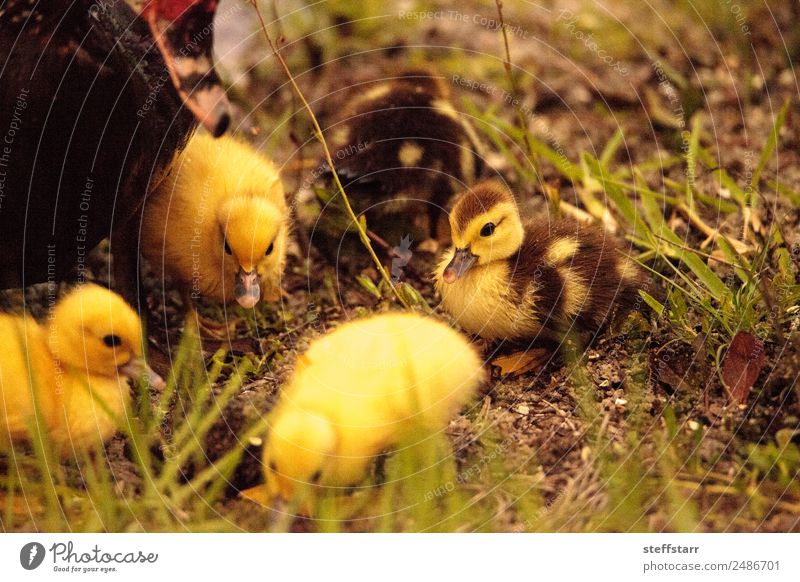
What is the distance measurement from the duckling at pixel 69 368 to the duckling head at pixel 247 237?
0.54 ft

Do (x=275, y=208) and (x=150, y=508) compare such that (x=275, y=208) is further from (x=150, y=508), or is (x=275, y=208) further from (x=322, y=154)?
(x=150, y=508)

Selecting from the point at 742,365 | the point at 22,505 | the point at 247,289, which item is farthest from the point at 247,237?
the point at 742,365

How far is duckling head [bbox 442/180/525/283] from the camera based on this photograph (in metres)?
1.14

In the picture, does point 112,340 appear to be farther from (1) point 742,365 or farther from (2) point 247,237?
(1) point 742,365

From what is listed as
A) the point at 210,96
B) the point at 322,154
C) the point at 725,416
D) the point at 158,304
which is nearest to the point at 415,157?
the point at 322,154

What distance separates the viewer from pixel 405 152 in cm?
134

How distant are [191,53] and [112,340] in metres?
0.40

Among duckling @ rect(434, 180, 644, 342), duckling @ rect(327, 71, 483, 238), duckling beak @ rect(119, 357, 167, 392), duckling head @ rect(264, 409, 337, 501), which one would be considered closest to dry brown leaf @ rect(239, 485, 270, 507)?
duckling head @ rect(264, 409, 337, 501)

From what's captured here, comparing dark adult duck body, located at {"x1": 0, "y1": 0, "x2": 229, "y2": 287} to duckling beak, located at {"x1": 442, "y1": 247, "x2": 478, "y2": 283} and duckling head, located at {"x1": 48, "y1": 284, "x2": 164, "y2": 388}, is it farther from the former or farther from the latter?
duckling beak, located at {"x1": 442, "y1": 247, "x2": 478, "y2": 283}

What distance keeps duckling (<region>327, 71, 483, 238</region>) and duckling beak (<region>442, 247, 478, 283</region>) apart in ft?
0.61

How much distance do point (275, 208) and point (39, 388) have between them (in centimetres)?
41

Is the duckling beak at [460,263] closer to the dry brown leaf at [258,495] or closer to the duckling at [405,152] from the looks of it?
→ the duckling at [405,152]

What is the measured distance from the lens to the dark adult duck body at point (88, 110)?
1.08m
